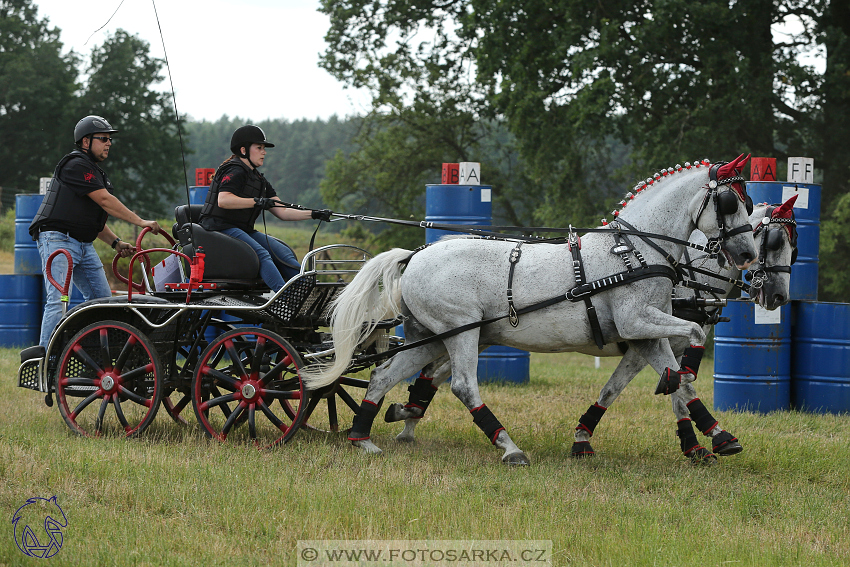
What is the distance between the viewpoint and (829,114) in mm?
16938

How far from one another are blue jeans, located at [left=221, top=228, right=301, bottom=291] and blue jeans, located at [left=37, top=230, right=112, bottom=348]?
1.05m

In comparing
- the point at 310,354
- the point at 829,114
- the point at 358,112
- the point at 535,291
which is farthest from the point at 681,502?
Answer: the point at 358,112

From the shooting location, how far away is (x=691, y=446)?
610 centimetres

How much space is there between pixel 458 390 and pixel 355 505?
1513 millimetres

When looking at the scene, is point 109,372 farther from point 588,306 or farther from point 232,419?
point 588,306

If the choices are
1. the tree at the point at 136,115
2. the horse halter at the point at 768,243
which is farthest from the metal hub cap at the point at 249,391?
the tree at the point at 136,115

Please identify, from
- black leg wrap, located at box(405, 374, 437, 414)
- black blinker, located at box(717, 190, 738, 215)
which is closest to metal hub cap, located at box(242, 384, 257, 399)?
black leg wrap, located at box(405, 374, 437, 414)

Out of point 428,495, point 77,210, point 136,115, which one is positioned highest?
point 136,115

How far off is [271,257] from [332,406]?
1.24 meters

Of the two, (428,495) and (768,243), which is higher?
(768,243)

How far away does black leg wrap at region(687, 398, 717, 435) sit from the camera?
19.3 ft

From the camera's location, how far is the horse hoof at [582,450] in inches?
245

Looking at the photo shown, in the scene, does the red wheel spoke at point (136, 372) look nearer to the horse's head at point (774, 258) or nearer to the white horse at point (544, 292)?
the white horse at point (544, 292)

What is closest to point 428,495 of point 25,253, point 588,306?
point 588,306
